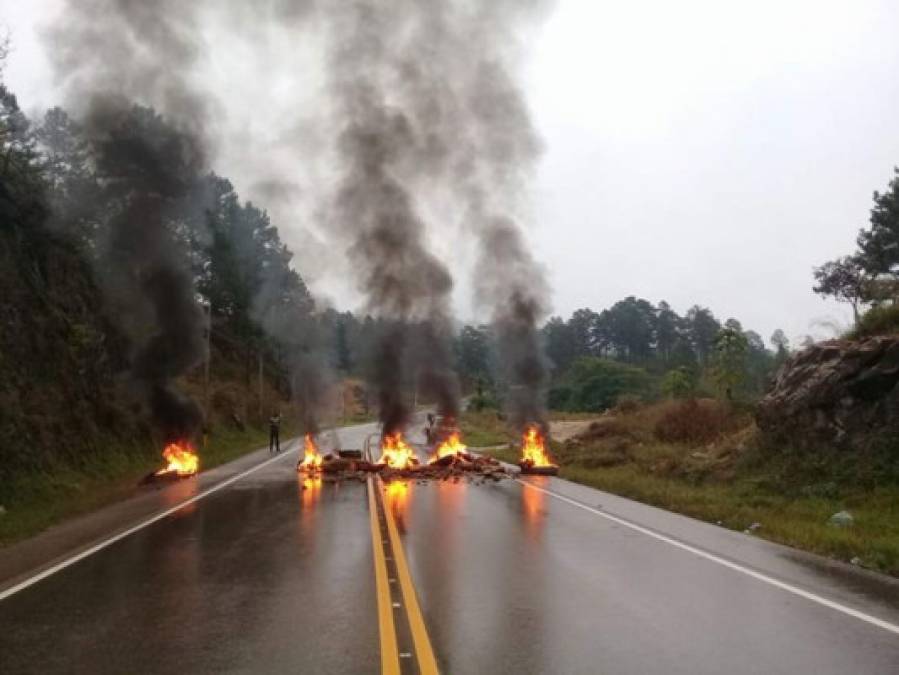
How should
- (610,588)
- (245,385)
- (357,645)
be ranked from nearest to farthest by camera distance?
(357,645), (610,588), (245,385)

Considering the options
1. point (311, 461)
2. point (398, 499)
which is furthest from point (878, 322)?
point (311, 461)

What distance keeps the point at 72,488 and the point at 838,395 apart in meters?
17.5

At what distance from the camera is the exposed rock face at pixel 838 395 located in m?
16.3

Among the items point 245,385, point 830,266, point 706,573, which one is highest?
point 830,266

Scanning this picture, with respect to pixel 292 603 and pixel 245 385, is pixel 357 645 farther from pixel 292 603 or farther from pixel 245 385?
pixel 245 385

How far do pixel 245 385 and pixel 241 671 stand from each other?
60483 millimetres

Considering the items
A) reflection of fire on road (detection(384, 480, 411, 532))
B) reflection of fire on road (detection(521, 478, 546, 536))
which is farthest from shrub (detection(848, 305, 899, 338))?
reflection of fire on road (detection(384, 480, 411, 532))

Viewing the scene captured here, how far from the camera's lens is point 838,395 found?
17.3m

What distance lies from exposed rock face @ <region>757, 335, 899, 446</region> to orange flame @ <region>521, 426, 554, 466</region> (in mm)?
7060

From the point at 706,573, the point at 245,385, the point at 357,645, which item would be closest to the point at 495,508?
the point at 706,573

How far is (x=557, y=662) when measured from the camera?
217 inches

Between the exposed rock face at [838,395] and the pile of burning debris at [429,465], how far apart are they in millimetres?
7031

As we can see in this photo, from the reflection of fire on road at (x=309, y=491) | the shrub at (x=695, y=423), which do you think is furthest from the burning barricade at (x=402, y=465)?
the shrub at (x=695, y=423)

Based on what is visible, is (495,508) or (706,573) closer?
(706,573)
